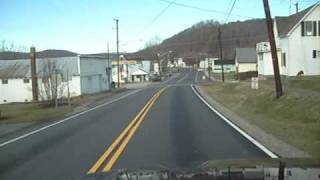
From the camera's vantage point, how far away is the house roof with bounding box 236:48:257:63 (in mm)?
119650

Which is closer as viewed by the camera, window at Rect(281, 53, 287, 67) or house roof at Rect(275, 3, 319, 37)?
house roof at Rect(275, 3, 319, 37)

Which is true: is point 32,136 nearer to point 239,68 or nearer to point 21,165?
point 21,165

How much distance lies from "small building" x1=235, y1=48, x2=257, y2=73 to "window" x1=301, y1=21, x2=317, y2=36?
63.0 meters

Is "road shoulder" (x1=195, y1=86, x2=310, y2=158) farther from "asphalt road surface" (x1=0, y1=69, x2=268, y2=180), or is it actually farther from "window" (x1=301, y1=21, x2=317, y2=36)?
"window" (x1=301, y1=21, x2=317, y2=36)

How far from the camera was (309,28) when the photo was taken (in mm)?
55562

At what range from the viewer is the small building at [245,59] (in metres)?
120

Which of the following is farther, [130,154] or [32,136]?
[32,136]

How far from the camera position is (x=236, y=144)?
1521 centimetres

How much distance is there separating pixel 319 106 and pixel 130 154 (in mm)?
12135

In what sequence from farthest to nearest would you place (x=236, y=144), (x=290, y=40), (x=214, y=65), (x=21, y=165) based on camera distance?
(x=214, y=65) < (x=290, y=40) < (x=236, y=144) < (x=21, y=165)

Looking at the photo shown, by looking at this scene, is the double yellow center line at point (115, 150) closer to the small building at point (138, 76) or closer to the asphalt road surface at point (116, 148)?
the asphalt road surface at point (116, 148)

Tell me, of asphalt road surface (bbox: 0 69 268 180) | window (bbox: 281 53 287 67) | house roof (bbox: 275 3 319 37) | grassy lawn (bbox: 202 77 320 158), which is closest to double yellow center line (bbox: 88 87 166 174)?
asphalt road surface (bbox: 0 69 268 180)

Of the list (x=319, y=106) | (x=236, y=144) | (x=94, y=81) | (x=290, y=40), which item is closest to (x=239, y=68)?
(x=94, y=81)

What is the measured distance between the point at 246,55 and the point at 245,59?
97 cm
